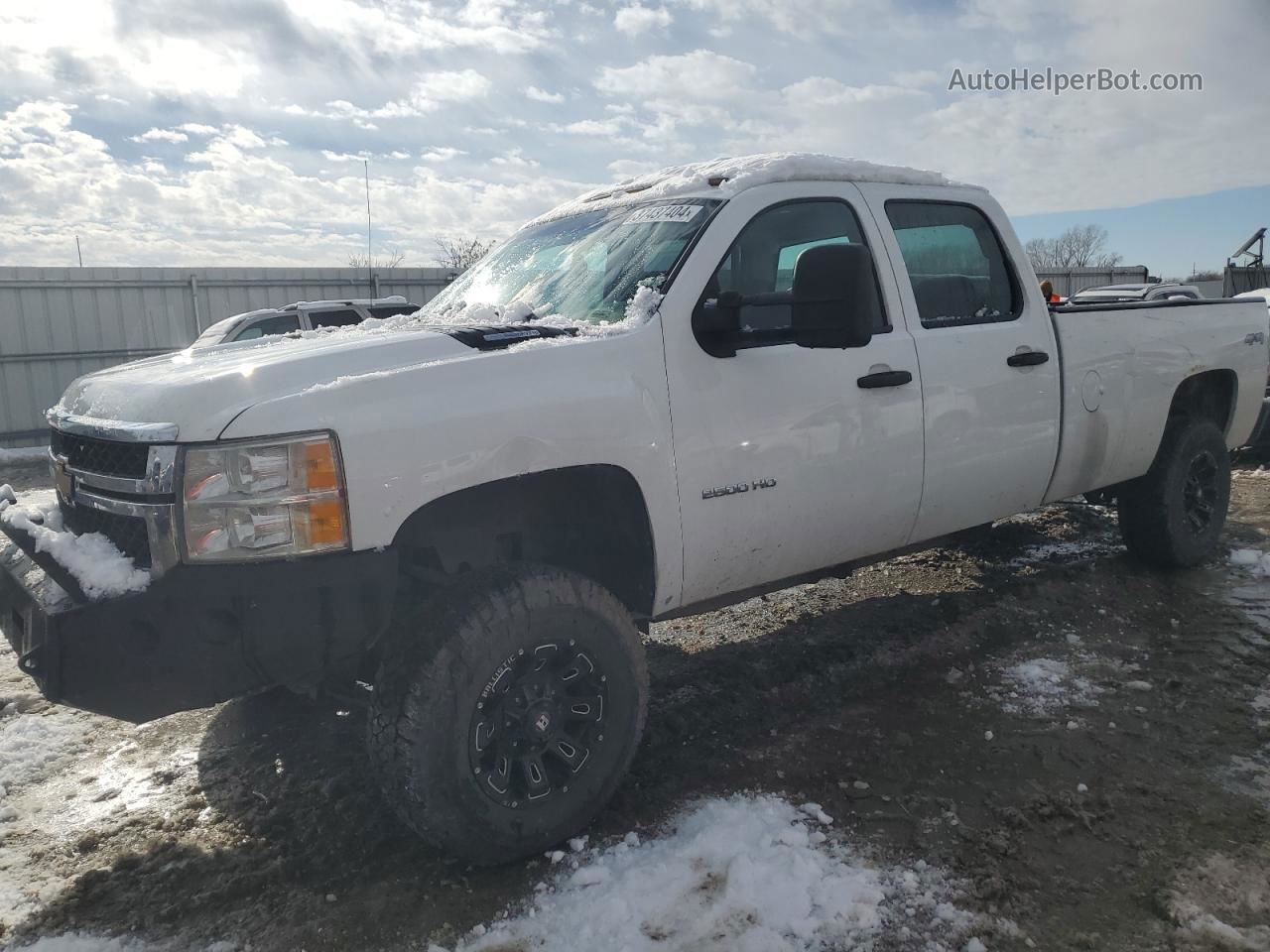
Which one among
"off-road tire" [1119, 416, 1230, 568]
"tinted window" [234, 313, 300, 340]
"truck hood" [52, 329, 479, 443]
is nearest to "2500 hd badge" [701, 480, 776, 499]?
"truck hood" [52, 329, 479, 443]

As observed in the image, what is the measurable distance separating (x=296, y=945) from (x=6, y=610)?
125 centimetres

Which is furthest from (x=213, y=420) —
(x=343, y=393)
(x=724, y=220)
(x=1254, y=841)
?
(x=1254, y=841)

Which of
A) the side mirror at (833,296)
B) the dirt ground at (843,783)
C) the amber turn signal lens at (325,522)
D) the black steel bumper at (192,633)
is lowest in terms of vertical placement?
the dirt ground at (843,783)

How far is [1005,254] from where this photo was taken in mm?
4320

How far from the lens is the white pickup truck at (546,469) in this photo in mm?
2309

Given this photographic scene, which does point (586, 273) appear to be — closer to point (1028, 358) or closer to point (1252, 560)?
point (1028, 358)

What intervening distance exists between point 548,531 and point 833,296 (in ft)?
3.90

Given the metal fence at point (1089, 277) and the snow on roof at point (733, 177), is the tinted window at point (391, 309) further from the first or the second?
the metal fence at point (1089, 277)

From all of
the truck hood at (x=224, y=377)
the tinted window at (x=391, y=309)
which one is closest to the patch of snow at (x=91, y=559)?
the truck hood at (x=224, y=377)

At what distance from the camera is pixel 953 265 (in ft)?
13.4

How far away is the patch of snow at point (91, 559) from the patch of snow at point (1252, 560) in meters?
5.76

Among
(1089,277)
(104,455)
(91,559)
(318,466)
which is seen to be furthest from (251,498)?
(1089,277)

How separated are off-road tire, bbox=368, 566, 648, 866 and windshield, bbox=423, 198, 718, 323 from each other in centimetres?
100

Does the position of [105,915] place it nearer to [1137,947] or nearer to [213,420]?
[213,420]
